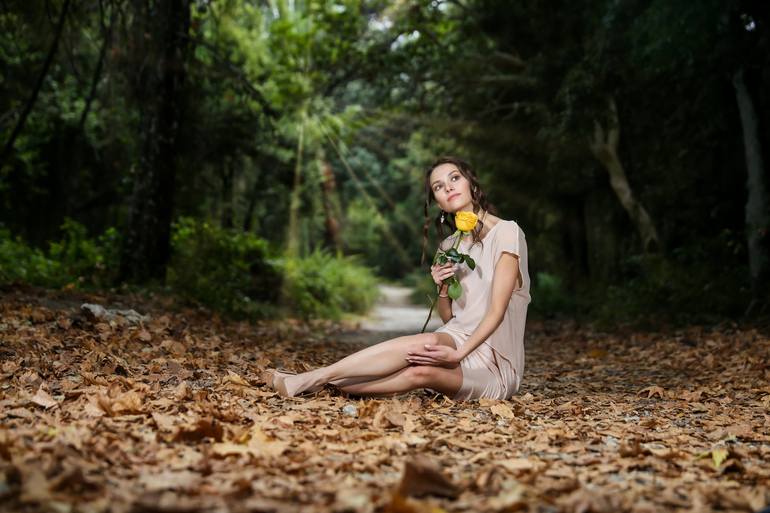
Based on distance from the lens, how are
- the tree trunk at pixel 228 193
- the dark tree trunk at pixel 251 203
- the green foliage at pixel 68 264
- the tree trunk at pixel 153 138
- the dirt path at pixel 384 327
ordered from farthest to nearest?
the dark tree trunk at pixel 251 203, the tree trunk at pixel 228 193, the dirt path at pixel 384 327, the tree trunk at pixel 153 138, the green foliage at pixel 68 264

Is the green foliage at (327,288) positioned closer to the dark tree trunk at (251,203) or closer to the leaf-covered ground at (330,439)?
the dark tree trunk at (251,203)

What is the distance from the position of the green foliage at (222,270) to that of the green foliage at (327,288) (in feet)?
1.61

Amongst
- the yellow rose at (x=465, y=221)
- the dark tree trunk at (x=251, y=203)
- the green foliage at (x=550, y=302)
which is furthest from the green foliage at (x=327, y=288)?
the yellow rose at (x=465, y=221)

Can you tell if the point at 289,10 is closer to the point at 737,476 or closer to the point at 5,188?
the point at 5,188

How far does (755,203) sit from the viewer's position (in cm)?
1020

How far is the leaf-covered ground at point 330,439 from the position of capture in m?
2.51

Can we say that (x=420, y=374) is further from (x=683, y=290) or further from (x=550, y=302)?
(x=550, y=302)

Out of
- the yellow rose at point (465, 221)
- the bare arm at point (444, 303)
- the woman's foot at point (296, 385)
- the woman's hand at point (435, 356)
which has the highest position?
the yellow rose at point (465, 221)

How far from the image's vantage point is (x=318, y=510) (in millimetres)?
2344

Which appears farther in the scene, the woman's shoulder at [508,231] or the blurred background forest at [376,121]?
the blurred background forest at [376,121]

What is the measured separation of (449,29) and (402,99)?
77.8 inches

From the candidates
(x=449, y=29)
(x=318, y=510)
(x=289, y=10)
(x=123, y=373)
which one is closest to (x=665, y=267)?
(x=449, y=29)

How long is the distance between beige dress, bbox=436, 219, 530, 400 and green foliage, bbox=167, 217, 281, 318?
6.19m

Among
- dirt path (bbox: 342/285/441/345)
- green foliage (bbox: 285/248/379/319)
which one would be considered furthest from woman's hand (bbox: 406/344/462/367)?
green foliage (bbox: 285/248/379/319)
